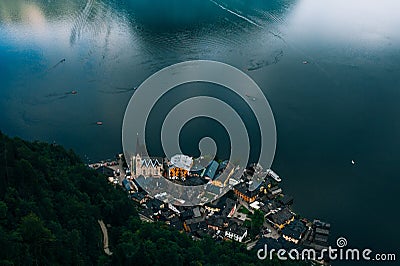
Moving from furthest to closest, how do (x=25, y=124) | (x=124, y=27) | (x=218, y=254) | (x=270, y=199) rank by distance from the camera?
(x=124, y=27) → (x=25, y=124) → (x=270, y=199) → (x=218, y=254)

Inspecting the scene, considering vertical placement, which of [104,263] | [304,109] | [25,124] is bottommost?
[25,124]

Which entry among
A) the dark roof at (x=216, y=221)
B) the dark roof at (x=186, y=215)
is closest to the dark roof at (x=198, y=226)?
the dark roof at (x=216, y=221)

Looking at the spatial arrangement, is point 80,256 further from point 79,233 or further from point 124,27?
point 124,27

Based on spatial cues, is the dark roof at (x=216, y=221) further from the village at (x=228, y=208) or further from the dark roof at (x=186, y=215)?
the dark roof at (x=186, y=215)

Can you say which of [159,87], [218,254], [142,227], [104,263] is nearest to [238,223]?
[218,254]

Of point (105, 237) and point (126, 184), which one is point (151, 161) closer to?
point (126, 184)

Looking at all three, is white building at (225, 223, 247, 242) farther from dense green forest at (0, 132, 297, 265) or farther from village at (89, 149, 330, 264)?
dense green forest at (0, 132, 297, 265)

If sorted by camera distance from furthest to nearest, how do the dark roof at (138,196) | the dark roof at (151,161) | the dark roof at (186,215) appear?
the dark roof at (151,161), the dark roof at (138,196), the dark roof at (186,215)

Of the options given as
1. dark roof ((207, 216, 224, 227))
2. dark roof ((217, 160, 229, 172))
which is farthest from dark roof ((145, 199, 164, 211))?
dark roof ((217, 160, 229, 172))
